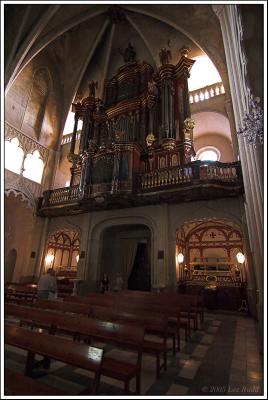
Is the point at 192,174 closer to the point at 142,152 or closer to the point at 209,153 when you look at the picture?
the point at 142,152

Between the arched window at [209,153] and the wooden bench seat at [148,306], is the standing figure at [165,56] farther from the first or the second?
the wooden bench seat at [148,306]

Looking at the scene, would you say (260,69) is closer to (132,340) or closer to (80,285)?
(132,340)

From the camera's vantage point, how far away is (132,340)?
11.4 feet

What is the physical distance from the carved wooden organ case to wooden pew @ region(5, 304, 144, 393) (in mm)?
7572

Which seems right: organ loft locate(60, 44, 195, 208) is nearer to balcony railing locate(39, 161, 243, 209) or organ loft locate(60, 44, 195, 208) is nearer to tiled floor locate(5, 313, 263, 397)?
balcony railing locate(39, 161, 243, 209)

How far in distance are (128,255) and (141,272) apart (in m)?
1.48

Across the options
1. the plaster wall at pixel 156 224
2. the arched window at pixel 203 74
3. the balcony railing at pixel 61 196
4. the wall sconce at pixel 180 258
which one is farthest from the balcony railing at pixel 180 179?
the arched window at pixel 203 74

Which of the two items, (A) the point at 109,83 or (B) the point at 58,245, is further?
(B) the point at 58,245

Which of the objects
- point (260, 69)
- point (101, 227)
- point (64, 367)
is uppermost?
point (260, 69)

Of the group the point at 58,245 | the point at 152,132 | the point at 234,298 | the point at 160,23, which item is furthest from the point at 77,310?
the point at 160,23

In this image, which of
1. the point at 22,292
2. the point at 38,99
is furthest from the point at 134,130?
the point at 22,292

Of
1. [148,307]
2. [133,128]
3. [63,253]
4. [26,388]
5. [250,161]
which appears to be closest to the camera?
[26,388]

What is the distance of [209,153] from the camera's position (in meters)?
18.6

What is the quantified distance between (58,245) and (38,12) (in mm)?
16693
